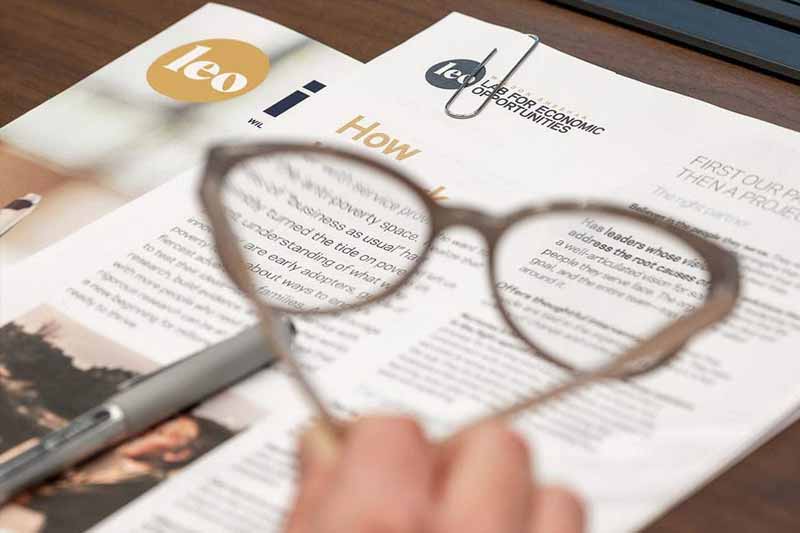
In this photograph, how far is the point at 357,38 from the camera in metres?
0.77

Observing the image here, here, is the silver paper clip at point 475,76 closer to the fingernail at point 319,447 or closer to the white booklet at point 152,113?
the white booklet at point 152,113

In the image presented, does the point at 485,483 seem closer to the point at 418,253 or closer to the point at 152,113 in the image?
the point at 418,253

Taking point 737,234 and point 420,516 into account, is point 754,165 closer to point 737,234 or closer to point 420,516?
point 737,234

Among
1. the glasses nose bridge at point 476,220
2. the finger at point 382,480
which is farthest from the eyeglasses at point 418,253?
the finger at point 382,480

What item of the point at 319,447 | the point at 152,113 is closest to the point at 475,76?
the point at 152,113

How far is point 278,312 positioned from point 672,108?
26 centimetres

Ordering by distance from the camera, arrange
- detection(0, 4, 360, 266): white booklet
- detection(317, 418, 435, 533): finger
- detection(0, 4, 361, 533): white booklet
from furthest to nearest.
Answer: detection(0, 4, 360, 266): white booklet < detection(0, 4, 361, 533): white booklet < detection(317, 418, 435, 533): finger

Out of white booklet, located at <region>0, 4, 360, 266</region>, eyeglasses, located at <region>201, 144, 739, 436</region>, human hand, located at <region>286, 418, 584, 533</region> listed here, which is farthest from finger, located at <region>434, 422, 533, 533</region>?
white booklet, located at <region>0, 4, 360, 266</region>

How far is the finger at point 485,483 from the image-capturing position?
0.40 meters

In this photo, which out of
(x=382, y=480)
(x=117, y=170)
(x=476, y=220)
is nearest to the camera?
(x=382, y=480)

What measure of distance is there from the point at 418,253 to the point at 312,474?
0.67 feet

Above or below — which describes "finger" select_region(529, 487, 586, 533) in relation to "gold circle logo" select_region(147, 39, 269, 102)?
below

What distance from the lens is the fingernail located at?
0.43 metres

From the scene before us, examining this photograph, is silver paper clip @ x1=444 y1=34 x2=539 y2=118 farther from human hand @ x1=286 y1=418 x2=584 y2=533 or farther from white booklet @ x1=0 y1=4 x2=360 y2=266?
human hand @ x1=286 y1=418 x2=584 y2=533
